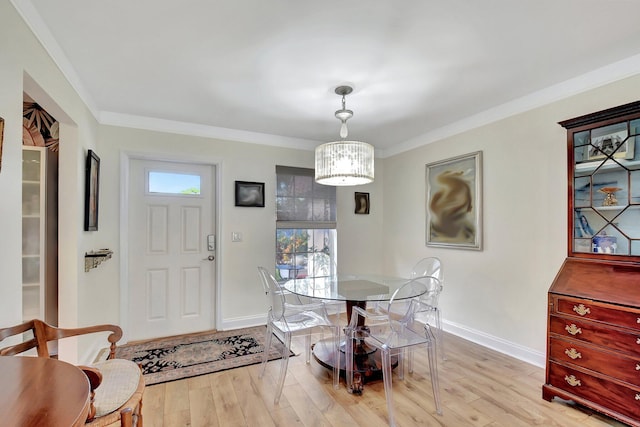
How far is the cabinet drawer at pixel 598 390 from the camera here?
1811 millimetres

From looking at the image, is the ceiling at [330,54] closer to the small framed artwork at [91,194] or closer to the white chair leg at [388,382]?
the small framed artwork at [91,194]

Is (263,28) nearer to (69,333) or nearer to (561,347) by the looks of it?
(69,333)

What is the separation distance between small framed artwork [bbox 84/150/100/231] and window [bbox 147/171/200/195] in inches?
24.1

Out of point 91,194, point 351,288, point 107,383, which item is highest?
point 91,194

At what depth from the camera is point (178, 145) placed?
11.3ft

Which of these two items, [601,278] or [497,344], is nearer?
[601,278]

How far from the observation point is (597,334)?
1.96 metres

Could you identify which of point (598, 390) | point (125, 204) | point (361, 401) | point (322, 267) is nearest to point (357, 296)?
point (361, 401)

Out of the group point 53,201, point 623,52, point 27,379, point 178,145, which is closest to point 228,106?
point 178,145

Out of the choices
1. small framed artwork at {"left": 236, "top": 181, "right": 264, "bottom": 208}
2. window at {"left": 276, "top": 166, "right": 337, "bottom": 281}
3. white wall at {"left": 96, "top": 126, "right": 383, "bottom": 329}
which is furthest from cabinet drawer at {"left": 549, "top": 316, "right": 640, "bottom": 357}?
small framed artwork at {"left": 236, "top": 181, "right": 264, "bottom": 208}

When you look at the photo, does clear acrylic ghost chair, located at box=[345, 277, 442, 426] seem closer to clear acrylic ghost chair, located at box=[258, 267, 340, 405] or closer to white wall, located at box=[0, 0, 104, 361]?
clear acrylic ghost chair, located at box=[258, 267, 340, 405]

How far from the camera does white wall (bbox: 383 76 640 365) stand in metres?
2.57

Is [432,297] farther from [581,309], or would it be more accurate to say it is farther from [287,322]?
[287,322]

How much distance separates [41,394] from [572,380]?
8.92 feet
